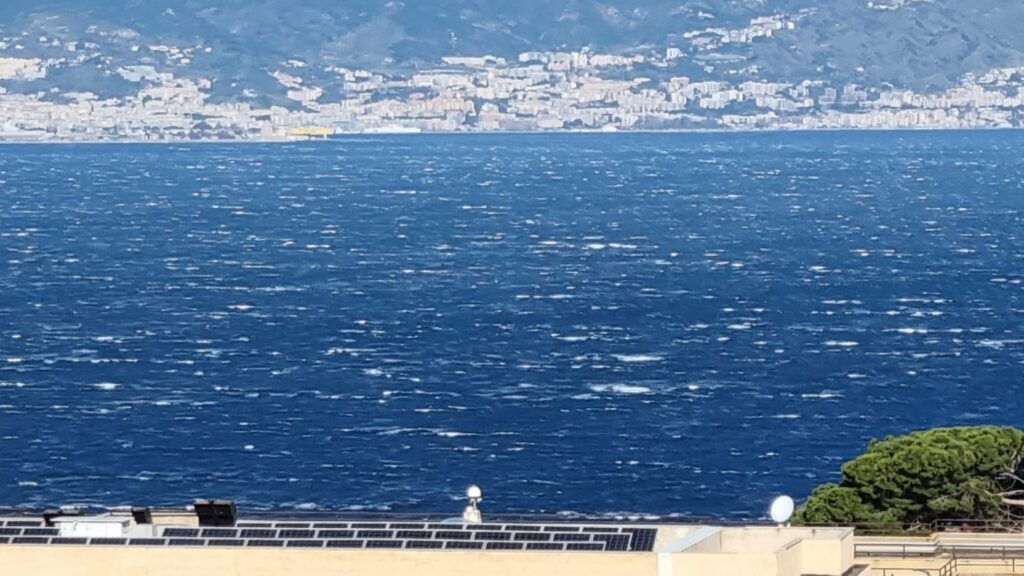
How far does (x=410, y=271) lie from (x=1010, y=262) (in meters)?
43.1

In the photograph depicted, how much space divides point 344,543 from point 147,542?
9.92ft

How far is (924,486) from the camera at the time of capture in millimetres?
63438

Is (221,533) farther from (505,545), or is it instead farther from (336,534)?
(505,545)

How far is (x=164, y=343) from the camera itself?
13862cm

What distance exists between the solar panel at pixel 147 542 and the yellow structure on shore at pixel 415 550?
15mm

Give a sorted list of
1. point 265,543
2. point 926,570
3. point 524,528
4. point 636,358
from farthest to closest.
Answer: point 636,358 → point 926,570 → point 524,528 → point 265,543

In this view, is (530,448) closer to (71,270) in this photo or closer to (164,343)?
(164,343)

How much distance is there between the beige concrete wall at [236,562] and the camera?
3869 cm

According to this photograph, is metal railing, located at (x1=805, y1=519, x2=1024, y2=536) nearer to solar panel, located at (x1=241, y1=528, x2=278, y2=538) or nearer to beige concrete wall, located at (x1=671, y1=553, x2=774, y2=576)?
beige concrete wall, located at (x1=671, y1=553, x2=774, y2=576)

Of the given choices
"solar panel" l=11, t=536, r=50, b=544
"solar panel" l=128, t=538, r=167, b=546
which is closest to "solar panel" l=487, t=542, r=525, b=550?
"solar panel" l=128, t=538, r=167, b=546

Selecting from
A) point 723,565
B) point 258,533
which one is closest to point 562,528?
point 723,565

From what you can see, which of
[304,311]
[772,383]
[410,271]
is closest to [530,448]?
[772,383]

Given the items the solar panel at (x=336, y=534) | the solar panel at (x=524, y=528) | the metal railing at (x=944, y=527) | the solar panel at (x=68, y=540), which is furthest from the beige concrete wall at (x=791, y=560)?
the metal railing at (x=944, y=527)

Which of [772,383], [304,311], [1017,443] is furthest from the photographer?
[304,311]
